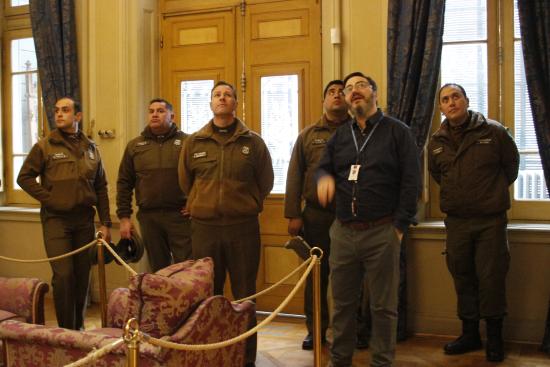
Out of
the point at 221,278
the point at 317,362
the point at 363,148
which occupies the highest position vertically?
the point at 363,148

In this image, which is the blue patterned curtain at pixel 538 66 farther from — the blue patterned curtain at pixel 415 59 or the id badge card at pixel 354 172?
the id badge card at pixel 354 172

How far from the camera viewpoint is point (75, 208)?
428 centimetres

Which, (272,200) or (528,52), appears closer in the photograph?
(528,52)

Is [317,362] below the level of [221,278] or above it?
below

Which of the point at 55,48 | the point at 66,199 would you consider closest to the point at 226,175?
the point at 66,199

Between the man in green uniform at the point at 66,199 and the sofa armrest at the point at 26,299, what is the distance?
29.0 inches

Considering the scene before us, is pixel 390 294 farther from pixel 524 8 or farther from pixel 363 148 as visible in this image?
pixel 524 8

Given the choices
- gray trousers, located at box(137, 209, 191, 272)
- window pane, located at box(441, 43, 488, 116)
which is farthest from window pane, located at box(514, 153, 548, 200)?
gray trousers, located at box(137, 209, 191, 272)

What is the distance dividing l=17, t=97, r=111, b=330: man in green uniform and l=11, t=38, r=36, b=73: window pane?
1906 millimetres

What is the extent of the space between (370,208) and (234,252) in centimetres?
93

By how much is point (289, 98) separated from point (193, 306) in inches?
107

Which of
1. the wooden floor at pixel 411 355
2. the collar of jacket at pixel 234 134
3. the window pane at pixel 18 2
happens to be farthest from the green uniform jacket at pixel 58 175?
the window pane at pixel 18 2

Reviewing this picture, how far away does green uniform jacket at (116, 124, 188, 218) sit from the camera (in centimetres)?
430

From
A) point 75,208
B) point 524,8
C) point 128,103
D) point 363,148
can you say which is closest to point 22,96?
point 128,103
